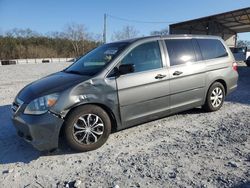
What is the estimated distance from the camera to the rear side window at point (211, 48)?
5.53m

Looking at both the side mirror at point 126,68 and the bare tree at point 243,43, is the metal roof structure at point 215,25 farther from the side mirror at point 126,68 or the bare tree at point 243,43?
the side mirror at point 126,68

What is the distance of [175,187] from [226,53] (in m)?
4.28

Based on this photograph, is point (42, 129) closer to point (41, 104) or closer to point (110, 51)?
point (41, 104)

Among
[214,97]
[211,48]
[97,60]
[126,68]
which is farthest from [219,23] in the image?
[126,68]

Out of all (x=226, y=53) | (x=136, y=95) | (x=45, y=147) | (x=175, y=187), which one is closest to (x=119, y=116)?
(x=136, y=95)

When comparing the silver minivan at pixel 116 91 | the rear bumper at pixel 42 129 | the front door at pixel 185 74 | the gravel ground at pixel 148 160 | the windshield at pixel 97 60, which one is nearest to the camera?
the gravel ground at pixel 148 160

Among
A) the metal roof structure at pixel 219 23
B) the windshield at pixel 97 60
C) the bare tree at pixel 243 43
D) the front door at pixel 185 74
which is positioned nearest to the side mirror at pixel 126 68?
the windshield at pixel 97 60

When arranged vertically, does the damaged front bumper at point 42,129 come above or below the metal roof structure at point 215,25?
below

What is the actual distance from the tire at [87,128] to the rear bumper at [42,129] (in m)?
0.17

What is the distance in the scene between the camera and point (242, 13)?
25.6 meters

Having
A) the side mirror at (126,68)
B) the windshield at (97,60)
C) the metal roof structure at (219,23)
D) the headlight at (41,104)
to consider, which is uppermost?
the metal roof structure at (219,23)

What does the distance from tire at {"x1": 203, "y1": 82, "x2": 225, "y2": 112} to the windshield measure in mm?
2412

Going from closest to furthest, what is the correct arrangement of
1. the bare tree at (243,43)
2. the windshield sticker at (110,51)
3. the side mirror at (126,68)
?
the side mirror at (126,68), the windshield sticker at (110,51), the bare tree at (243,43)

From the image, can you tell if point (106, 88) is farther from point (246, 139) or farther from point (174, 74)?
point (246, 139)
